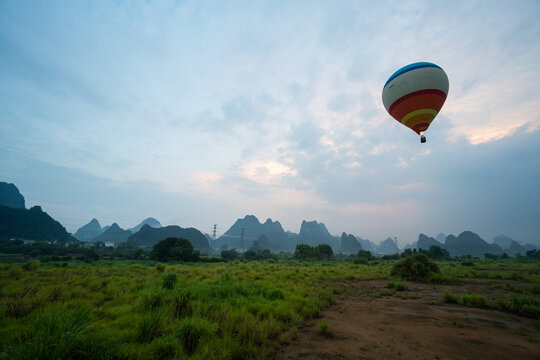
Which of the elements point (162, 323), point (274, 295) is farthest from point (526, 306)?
point (162, 323)

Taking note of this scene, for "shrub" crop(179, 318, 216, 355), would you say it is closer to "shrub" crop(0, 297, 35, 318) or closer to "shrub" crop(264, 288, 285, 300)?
"shrub" crop(264, 288, 285, 300)

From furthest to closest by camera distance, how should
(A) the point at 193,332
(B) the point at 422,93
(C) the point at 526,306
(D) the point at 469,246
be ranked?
(D) the point at 469,246 < (B) the point at 422,93 < (C) the point at 526,306 < (A) the point at 193,332

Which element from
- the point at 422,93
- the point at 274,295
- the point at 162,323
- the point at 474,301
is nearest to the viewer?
the point at 162,323

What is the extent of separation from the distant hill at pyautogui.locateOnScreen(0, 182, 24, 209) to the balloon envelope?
289m

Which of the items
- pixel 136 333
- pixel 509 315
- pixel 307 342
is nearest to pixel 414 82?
pixel 509 315

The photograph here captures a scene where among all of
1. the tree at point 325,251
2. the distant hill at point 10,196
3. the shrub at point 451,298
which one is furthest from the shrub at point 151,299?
the distant hill at point 10,196

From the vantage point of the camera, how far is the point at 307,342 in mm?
4695

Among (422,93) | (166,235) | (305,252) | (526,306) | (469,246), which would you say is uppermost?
(422,93)

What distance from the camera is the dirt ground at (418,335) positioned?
162 inches

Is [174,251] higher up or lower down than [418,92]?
lower down

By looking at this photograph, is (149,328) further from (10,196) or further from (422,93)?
(10,196)

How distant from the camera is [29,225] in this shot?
364ft

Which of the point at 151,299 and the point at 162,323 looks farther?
the point at 151,299

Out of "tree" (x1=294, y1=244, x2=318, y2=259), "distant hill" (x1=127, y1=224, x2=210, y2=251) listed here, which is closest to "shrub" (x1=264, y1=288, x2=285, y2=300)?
"tree" (x1=294, y1=244, x2=318, y2=259)
